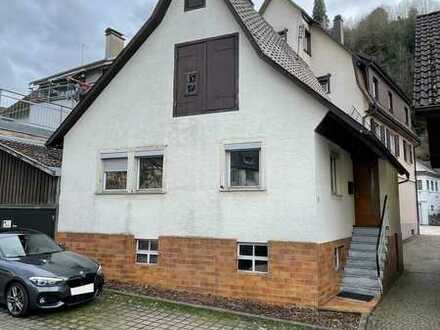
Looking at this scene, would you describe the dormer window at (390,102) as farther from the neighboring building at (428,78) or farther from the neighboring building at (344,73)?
the neighboring building at (428,78)

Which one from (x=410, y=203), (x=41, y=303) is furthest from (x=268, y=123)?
(x=410, y=203)

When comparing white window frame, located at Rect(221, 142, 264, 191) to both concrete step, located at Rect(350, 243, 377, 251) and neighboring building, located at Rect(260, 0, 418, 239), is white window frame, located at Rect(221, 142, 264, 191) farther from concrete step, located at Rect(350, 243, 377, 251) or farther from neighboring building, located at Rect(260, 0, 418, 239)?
neighboring building, located at Rect(260, 0, 418, 239)

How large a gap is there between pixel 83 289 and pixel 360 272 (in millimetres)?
6874

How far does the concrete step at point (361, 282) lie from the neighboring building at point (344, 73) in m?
9.83

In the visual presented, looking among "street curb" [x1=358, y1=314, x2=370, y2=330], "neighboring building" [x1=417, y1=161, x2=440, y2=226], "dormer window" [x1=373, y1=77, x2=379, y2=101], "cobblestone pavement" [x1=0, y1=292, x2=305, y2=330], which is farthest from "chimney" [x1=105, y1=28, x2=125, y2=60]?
"neighboring building" [x1=417, y1=161, x2=440, y2=226]

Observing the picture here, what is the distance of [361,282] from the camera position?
1002 centimetres

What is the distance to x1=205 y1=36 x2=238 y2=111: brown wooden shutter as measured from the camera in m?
10.1

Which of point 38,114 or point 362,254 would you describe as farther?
point 38,114

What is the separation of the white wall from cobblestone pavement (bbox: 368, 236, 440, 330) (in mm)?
2067

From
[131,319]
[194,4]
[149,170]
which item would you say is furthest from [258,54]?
[131,319]

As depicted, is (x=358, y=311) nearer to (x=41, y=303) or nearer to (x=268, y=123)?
(x=268, y=123)

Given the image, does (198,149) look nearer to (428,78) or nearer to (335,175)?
(335,175)

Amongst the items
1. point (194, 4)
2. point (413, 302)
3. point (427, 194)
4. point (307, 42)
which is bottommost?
point (413, 302)

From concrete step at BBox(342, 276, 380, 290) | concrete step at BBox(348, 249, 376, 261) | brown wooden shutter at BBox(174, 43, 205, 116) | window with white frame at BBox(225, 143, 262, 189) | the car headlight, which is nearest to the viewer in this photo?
the car headlight
